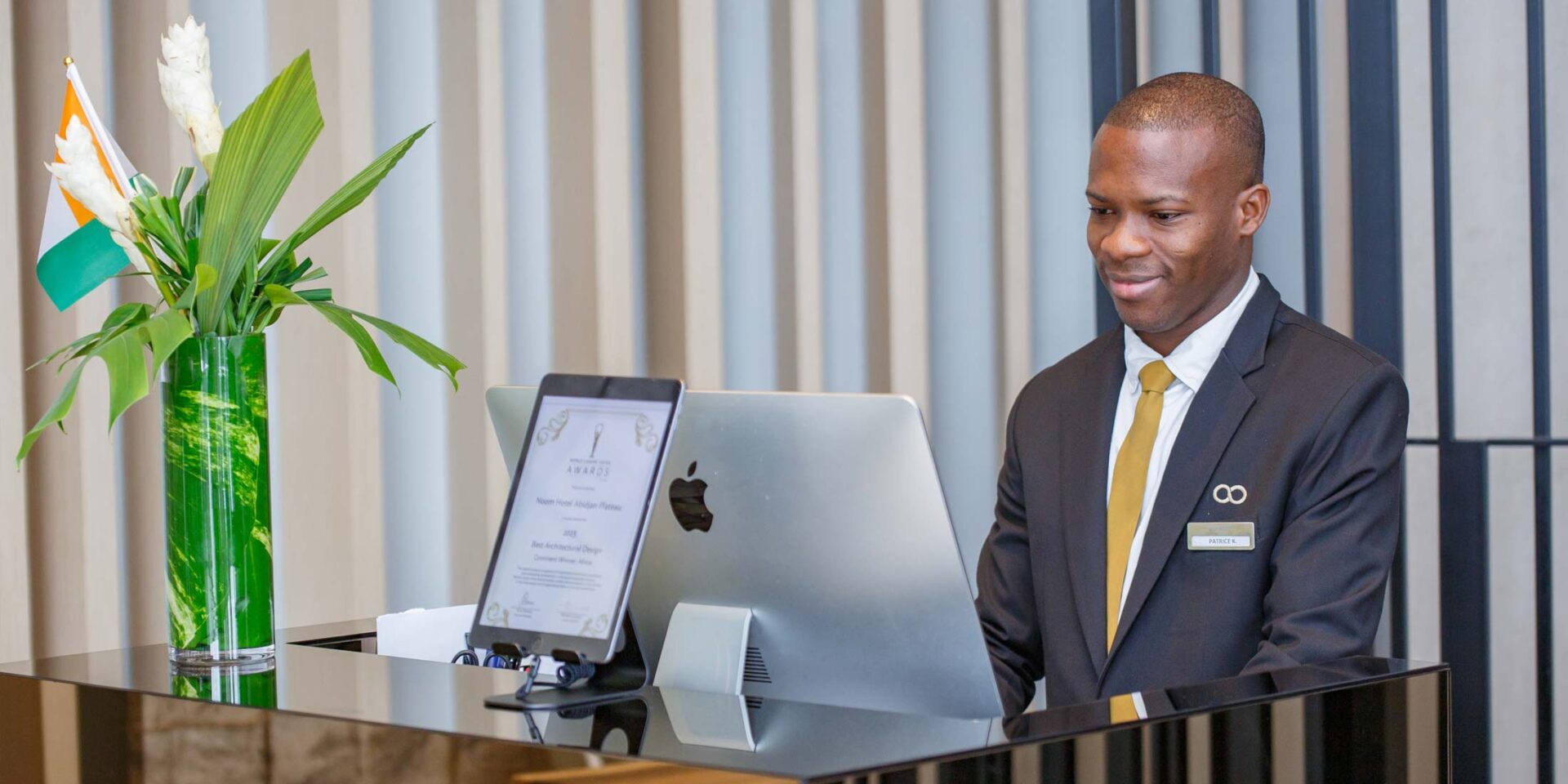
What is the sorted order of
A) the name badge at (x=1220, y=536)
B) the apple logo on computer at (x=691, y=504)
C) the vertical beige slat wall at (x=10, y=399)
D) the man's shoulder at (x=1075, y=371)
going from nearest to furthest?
the apple logo on computer at (x=691, y=504)
the name badge at (x=1220, y=536)
the man's shoulder at (x=1075, y=371)
the vertical beige slat wall at (x=10, y=399)

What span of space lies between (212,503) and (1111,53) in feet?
7.34

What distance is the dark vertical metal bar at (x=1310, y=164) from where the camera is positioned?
9.64ft

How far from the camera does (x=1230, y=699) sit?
1.23m

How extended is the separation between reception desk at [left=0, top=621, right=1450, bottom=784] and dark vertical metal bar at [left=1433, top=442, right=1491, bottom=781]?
1.50 metres

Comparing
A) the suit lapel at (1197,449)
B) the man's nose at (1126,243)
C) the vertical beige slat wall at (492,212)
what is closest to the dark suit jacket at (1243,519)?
the suit lapel at (1197,449)

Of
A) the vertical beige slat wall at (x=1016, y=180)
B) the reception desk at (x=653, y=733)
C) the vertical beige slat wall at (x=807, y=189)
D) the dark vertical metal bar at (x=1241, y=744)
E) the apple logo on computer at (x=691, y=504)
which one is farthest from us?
the vertical beige slat wall at (x=1016, y=180)

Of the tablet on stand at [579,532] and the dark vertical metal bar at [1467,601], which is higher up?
the tablet on stand at [579,532]

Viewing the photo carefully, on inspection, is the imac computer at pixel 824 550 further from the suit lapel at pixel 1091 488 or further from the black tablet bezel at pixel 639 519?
the suit lapel at pixel 1091 488

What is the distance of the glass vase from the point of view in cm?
151

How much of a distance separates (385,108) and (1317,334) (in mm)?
1725

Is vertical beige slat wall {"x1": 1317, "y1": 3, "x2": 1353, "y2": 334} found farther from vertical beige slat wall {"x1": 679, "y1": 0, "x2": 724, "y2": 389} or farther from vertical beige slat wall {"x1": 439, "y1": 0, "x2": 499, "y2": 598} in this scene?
vertical beige slat wall {"x1": 439, "y1": 0, "x2": 499, "y2": 598}

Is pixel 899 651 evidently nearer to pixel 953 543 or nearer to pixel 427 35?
pixel 953 543

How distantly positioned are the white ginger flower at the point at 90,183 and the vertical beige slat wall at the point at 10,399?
1031mm

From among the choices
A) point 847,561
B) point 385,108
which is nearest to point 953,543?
point 847,561
